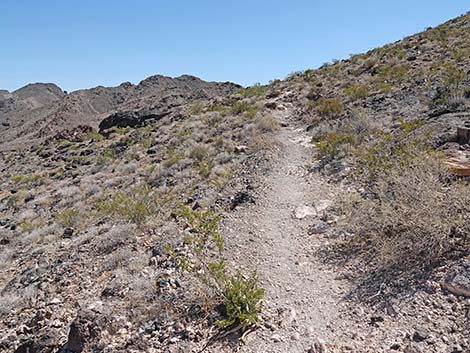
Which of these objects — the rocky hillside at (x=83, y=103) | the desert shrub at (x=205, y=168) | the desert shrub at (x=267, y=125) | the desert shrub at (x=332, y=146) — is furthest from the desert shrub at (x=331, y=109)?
the rocky hillside at (x=83, y=103)

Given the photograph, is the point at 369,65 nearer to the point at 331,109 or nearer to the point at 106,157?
the point at 331,109

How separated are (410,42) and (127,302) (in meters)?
25.2

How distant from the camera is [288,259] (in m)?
5.67

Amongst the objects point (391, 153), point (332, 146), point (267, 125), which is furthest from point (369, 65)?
point (391, 153)

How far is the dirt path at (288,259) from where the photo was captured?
405 cm

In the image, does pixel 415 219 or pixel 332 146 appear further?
pixel 332 146

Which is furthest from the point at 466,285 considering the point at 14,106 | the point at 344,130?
the point at 14,106

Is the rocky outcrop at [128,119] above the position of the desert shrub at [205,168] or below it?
above

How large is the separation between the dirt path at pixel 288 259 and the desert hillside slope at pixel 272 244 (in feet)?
0.08

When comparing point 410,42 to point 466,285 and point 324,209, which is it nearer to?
point 324,209

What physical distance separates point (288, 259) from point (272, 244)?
1.87 feet

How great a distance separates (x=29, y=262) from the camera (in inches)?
332

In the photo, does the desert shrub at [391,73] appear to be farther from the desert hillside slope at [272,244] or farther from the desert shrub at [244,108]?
the desert shrub at [244,108]

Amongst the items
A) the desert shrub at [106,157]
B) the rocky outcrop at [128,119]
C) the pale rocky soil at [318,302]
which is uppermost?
the rocky outcrop at [128,119]
